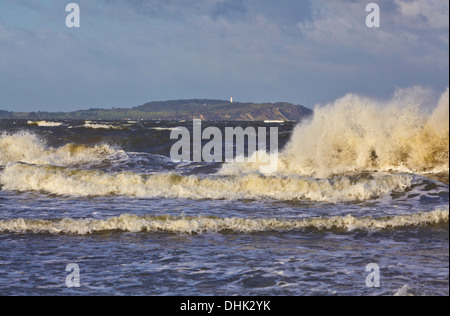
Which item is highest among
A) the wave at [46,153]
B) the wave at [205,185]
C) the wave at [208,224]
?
the wave at [46,153]

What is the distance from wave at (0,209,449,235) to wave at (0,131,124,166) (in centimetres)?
1125

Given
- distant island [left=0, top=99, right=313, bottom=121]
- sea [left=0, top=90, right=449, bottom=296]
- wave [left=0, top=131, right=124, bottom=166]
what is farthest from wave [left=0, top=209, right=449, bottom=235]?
distant island [left=0, top=99, right=313, bottom=121]

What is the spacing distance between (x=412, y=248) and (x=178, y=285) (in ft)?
11.2

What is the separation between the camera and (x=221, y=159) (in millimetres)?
19594

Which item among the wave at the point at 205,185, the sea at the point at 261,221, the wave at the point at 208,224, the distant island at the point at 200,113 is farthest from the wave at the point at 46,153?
the distant island at the point at 200,113

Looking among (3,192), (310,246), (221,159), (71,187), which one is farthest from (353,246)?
(221,159)

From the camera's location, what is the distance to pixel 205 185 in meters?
13.6

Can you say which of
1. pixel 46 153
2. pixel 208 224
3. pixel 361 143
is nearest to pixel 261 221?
pixel 208 224

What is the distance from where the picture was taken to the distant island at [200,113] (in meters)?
118

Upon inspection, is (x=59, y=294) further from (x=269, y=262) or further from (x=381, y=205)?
(x=381, y=205)

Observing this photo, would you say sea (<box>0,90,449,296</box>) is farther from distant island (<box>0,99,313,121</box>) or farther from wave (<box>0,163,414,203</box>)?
distant island (<box>0,99,313,121</box>)

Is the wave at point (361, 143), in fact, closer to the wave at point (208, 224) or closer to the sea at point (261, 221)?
the sea at point (261, 221)

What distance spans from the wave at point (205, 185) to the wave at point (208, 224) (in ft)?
9.36

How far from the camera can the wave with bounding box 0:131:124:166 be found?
67.8 feet
